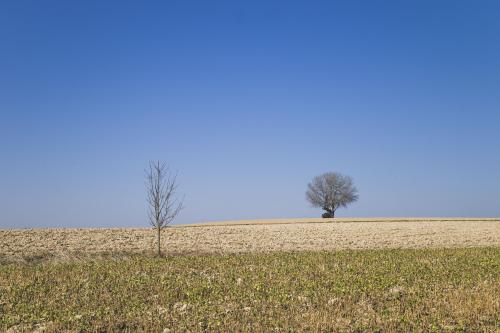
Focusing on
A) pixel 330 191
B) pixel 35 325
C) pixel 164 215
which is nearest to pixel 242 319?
pixel 35 325

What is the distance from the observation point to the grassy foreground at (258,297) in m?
10.5

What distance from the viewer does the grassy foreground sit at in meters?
10.5

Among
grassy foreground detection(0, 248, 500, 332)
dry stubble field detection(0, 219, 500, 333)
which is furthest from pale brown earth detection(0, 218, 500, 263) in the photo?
grassy foreground detection(0, 248, 500, 332)

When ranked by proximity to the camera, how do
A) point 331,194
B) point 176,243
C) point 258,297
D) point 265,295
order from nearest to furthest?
point 258,297 < point 265,295 < point 176,243 < point 331,194

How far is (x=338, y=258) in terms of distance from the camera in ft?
71.7

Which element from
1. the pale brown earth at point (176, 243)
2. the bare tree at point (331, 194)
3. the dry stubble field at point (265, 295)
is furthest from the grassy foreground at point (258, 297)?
the bare tree at point (331, 194)

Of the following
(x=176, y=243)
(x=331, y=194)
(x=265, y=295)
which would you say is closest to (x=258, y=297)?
(x=265, y=295)

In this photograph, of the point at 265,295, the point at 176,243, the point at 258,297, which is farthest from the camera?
the point at 176,243

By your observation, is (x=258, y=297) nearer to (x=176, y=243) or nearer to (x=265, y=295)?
(x=265, y=295)

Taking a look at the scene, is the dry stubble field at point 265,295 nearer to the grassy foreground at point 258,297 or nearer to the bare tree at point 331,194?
the grassy foreground at point 258,297

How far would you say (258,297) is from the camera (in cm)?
1303

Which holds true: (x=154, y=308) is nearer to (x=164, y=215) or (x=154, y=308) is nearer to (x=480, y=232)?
(x=164, y=215)

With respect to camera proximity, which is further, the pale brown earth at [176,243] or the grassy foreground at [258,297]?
the pale brown earth at [176,243]

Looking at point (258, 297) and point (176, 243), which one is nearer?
point (258, 297)
